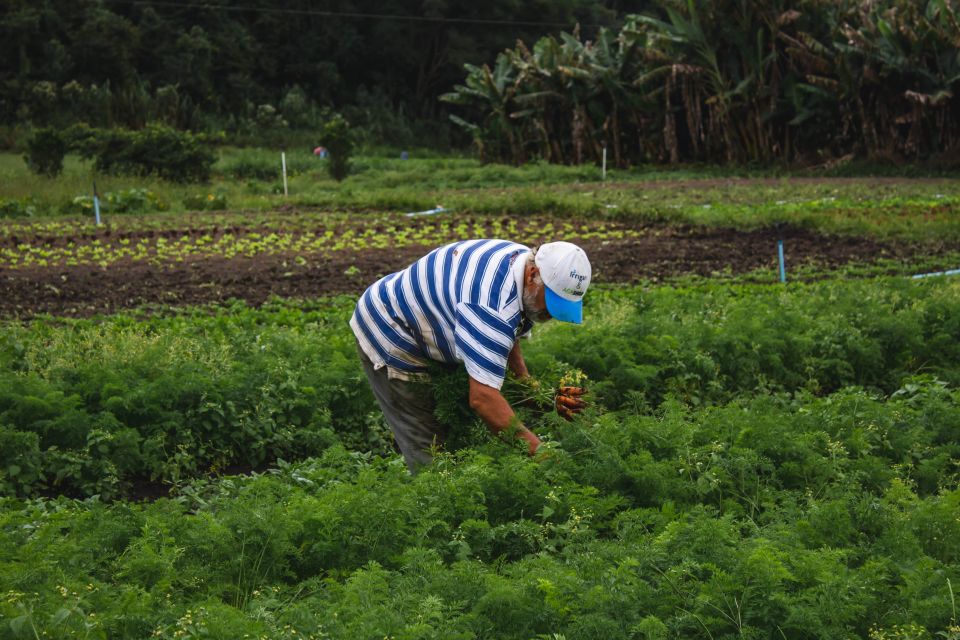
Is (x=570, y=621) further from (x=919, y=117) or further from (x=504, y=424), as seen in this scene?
(x=919, y=117)

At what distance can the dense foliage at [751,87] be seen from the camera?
26.7m

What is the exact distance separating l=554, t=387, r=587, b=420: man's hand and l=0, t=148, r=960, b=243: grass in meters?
12.0

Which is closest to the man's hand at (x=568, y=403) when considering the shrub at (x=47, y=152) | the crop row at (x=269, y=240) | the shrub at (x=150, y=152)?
the crop row at (x=269, y=240)

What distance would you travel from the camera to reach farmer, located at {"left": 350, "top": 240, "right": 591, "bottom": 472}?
5281mm

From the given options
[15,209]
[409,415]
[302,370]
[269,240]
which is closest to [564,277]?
[409,415]

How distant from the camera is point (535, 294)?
539cm

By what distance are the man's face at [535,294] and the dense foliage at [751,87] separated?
2272cm

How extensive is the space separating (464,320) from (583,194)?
17833mm

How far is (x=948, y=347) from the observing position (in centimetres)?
961

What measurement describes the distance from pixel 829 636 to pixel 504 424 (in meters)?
1.86

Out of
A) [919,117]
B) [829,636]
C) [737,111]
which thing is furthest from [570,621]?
[737,111]

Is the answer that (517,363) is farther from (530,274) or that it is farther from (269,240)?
(269,240)

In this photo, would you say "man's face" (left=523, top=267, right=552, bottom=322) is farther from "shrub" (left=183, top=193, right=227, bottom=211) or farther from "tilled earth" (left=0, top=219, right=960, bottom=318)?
"shrub" (left=183, top=193, right=227, bottom=211)

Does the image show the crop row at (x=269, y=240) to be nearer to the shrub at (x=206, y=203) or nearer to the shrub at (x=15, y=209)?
the shrub at (x=15, y=209)
